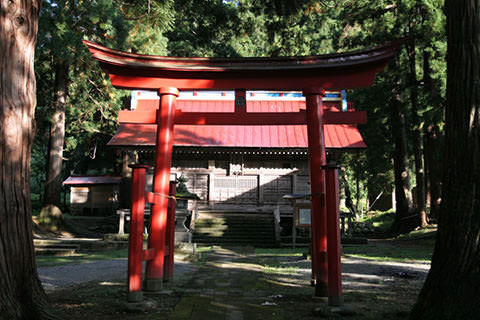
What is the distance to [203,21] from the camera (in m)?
10.1

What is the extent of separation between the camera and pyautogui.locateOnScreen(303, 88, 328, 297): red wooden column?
17.3 ft

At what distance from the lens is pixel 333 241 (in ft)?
15.9

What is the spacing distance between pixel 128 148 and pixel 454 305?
15.6 meters

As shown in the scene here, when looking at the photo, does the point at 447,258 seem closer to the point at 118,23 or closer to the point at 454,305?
the point at 454,305

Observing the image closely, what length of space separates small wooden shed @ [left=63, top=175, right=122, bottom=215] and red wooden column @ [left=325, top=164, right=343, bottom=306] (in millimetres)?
22516

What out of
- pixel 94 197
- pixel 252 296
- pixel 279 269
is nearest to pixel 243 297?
pixel 252 296

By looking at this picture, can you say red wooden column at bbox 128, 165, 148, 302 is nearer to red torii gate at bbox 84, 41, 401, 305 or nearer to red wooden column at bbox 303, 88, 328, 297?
red torii gate at bbox 84, 41, 401, 305

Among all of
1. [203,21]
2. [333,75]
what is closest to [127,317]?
[333,75]

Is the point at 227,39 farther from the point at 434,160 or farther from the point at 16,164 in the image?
the point at 16,164

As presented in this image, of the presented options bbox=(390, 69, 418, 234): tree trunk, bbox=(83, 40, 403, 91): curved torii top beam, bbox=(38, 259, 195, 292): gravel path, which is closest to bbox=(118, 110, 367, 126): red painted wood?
bbox=(83, 40, 403, 91): curved torii top beam

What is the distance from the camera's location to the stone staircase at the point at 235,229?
15359mm

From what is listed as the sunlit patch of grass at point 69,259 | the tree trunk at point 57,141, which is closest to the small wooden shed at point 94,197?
the tree trunk at point 57,141

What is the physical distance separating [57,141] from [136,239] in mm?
15002

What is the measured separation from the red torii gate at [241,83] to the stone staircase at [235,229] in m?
9.27
